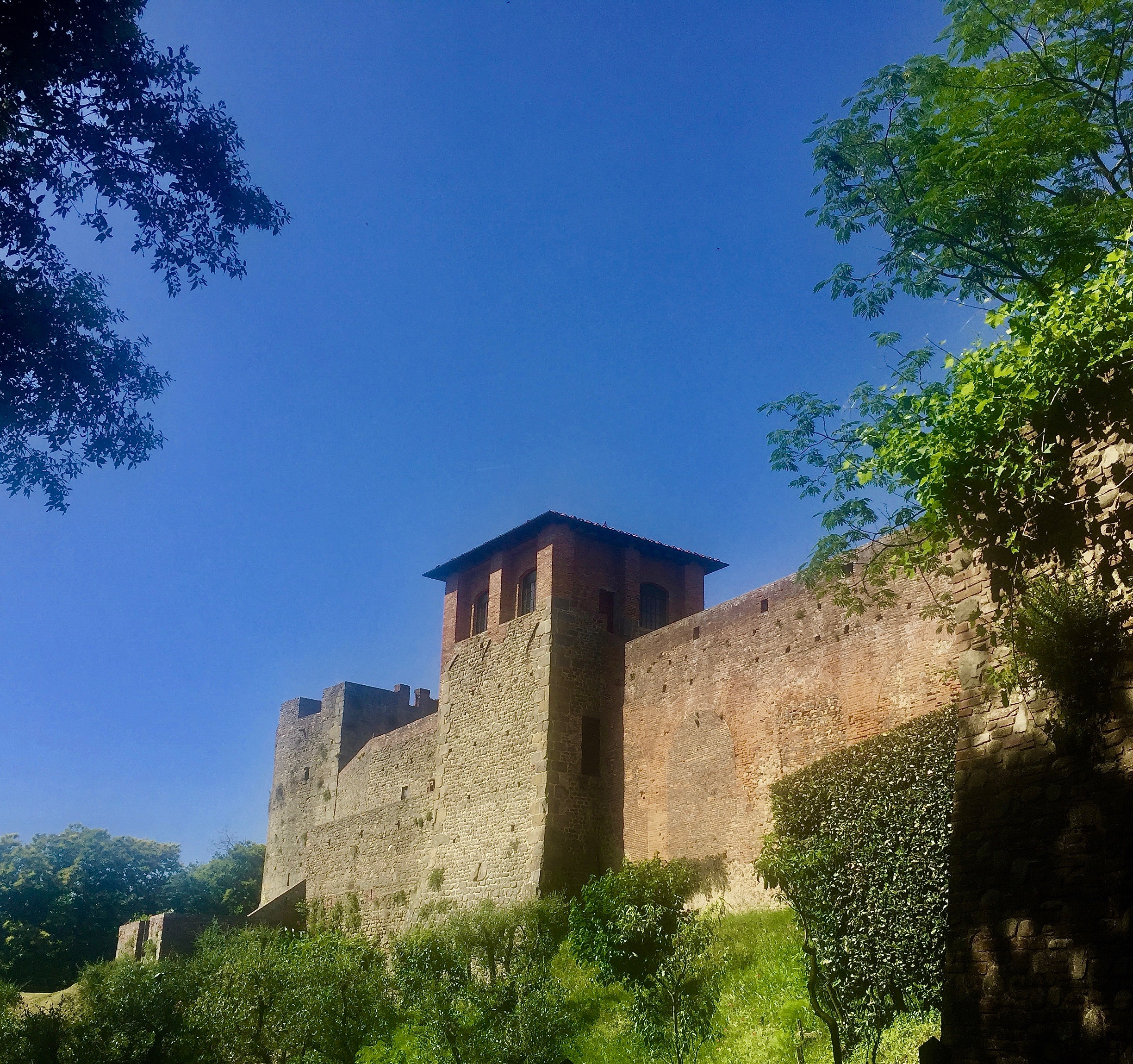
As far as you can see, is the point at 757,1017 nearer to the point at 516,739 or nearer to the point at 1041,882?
the point at 1041,882

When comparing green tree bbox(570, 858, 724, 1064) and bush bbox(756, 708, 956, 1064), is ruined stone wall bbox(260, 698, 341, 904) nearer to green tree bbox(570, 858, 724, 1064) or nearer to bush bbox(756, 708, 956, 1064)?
green tree bbox(570, 858, 724, 1064)

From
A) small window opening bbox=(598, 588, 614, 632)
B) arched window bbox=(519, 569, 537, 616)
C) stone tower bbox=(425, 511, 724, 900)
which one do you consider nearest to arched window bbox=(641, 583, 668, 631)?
stone tower bbox=(425, 511, 724, 900)

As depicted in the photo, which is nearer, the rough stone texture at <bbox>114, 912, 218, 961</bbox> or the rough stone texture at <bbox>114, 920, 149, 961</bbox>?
the rough stone texture at <bbox>114, 912, 218, 961</bbox>

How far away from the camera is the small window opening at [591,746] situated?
67.2ft

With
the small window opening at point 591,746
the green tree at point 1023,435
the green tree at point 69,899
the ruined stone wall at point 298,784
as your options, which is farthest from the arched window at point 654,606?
the green tree at point 69,899

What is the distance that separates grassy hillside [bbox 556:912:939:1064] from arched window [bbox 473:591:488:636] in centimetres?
931

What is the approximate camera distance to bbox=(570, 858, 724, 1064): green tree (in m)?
12.7

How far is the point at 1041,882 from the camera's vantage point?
20.1 feet

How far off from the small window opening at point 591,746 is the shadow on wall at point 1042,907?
13991mm

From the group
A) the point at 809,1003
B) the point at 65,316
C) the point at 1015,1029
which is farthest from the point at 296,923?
the point at 1015,1029

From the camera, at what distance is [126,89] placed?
9625 millimetres

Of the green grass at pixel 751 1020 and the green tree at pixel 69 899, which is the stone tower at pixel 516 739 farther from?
→ the green tree at pixel 69 899

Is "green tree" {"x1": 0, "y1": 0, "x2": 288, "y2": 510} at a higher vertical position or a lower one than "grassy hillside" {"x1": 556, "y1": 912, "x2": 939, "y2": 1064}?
higher

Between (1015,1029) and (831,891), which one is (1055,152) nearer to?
(1015,1029)
